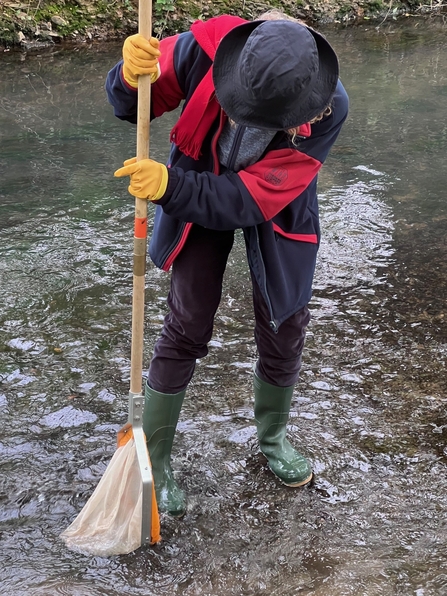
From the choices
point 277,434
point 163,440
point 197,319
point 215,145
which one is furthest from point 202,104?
point 277,434

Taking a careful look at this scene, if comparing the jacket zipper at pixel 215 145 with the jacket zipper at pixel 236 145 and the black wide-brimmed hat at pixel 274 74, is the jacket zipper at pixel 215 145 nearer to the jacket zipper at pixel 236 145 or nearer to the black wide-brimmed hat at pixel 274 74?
the jacket zipper at pixel 236 145

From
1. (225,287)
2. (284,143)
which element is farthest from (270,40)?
(225,287)

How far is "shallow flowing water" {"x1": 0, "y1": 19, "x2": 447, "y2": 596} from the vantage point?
7.93 ft

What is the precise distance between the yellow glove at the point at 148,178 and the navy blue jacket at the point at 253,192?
3 centimetres

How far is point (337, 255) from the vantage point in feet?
15.5

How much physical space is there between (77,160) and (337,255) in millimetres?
2718

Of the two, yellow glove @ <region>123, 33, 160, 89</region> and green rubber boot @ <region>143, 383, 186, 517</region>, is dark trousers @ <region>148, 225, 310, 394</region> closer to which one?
green rubber boot @ <region>143, 383, 186, 517</region>

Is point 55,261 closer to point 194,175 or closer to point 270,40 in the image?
point 194,175

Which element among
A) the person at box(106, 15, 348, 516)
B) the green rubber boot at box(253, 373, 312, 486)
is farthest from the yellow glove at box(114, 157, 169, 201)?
the green rubber boot at box(253, 373, 312, 486)

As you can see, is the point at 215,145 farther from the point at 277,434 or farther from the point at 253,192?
the point at 277,434

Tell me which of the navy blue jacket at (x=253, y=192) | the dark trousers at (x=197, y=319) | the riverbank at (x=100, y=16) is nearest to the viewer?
the navy blue jacket at (x=253, y=192)

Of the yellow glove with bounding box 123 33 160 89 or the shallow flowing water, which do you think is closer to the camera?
the yellow glove with bounding box 123 33 160 89

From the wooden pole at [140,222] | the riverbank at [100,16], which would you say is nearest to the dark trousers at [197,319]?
the wooden pole at [140,222]

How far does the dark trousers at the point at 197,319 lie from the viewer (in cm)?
241
